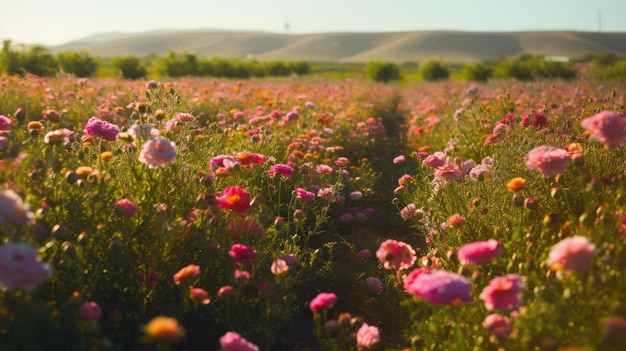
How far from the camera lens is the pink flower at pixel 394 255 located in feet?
8.54

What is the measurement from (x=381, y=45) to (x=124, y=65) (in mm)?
116466

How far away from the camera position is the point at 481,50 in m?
121

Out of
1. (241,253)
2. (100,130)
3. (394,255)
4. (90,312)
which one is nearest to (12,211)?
(90,312)

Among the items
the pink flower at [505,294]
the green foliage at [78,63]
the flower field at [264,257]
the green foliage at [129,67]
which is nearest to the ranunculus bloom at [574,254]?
the flower field at [264,257]

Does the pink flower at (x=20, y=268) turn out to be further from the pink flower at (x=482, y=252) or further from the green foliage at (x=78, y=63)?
the green foliage at (x=78, y=63)

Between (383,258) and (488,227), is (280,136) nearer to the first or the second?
(488,227)

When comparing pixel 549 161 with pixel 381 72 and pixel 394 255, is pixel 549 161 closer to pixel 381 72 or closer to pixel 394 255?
pixel 394 255

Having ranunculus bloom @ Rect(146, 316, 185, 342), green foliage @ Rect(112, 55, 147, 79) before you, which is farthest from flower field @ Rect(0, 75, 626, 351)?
green foliage @ Rect(112, 55, 147, 79)

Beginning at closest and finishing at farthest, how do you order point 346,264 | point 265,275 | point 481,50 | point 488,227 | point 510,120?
point 265,275 → point 488,227 → point 346,264 → point 510,120 → point 481,50

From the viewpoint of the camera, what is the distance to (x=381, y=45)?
137 metres

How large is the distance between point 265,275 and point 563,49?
396 ft

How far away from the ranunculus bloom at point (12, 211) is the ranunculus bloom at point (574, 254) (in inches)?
73.5

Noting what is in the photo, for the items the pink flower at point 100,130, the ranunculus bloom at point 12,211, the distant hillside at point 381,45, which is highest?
the pink flower at point 100,130

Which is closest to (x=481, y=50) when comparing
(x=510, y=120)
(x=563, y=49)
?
(x=563, y=49)
